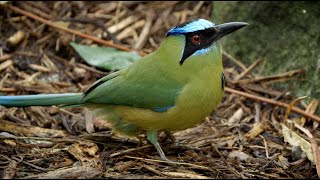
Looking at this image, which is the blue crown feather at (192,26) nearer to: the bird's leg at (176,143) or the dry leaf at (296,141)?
the bird's leg at (176,143)

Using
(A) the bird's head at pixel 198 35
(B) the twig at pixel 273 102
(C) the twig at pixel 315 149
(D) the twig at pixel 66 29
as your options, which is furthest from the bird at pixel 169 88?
(D) the twig at pixel 66 29

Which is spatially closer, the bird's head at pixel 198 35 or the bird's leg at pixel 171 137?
the bird's head at pixel 198 35

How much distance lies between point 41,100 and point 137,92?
802mm

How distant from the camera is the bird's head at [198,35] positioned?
443cm

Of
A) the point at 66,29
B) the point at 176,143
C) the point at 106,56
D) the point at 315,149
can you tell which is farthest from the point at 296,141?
the point at 66,29

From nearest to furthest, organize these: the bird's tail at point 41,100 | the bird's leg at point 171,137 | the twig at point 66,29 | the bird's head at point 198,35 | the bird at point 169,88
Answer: the bird at point 169,88 < the bird's head at point 198,35 < the bird's tail at point 41,100 < the bird's leg at point 171,137 < the twig at point 66,29

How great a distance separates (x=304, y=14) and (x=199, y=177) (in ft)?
9.09

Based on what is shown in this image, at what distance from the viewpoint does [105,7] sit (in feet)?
23.3

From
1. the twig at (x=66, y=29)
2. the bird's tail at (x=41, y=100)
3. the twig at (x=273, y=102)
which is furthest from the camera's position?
the twig at (x=66, y=29)

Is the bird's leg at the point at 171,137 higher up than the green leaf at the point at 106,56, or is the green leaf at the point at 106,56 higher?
the green leaf at the point at 106,56

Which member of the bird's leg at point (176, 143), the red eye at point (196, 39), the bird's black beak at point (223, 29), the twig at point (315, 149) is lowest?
the bird's leg at point (176, 143)

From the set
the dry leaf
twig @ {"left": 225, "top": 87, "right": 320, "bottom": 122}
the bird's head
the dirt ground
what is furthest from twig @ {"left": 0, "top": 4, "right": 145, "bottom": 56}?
the dry leaf

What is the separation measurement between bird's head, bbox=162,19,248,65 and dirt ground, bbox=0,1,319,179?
0.77 meters

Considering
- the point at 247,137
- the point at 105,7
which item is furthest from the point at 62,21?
the point at 247,137
